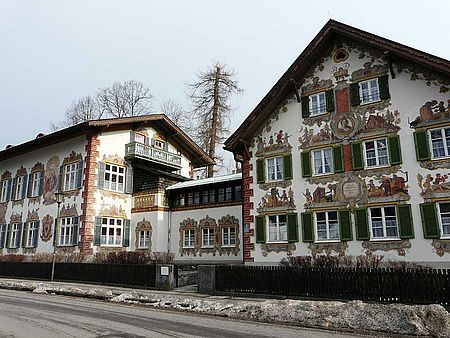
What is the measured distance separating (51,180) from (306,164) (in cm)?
2071

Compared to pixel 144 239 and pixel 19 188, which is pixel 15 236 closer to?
pixel 19 188

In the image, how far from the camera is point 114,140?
97.5 ft

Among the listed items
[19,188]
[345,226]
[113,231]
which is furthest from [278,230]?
[19,188]

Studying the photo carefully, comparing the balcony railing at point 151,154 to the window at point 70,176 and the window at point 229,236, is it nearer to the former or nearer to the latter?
the window at point 70,176

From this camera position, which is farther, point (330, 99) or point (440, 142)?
point (330, 99)

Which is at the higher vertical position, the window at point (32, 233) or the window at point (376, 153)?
the window at point (376, 153)

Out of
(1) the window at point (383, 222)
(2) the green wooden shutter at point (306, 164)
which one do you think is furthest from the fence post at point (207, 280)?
(1) the window at point (383, 222)

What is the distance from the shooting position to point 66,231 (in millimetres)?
28422

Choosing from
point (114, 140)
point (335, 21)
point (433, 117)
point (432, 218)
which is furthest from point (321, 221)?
point (114, 140)

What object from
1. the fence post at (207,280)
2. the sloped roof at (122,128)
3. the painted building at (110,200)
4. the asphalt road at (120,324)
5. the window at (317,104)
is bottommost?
the asphalt road at (120,324)

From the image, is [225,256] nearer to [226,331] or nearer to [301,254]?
[301,254]

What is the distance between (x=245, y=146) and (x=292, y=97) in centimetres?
392

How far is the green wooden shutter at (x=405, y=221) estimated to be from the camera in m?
17.0

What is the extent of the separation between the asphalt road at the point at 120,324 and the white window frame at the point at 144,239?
1518cm
